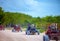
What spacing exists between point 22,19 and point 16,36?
0.95 ft

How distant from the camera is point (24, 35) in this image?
2385 millimetres

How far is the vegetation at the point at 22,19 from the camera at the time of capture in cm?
239

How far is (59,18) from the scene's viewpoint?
2.47m

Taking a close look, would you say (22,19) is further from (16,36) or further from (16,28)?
(16,36)

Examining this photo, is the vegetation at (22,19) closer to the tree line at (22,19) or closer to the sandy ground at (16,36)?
the tree line at (22,19)

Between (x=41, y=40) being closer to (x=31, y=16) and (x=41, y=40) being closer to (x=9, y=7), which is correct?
(x=31, y=16)

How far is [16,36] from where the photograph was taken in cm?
236

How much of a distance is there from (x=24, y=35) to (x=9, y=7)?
508mm

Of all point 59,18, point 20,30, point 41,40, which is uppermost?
point 59,18

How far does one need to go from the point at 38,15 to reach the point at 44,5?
19 centimetres

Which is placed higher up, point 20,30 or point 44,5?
point 44,5

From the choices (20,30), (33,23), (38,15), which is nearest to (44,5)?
(38,15)

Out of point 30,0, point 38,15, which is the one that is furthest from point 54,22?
point 30,0

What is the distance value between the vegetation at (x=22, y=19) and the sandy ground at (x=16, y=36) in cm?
14
